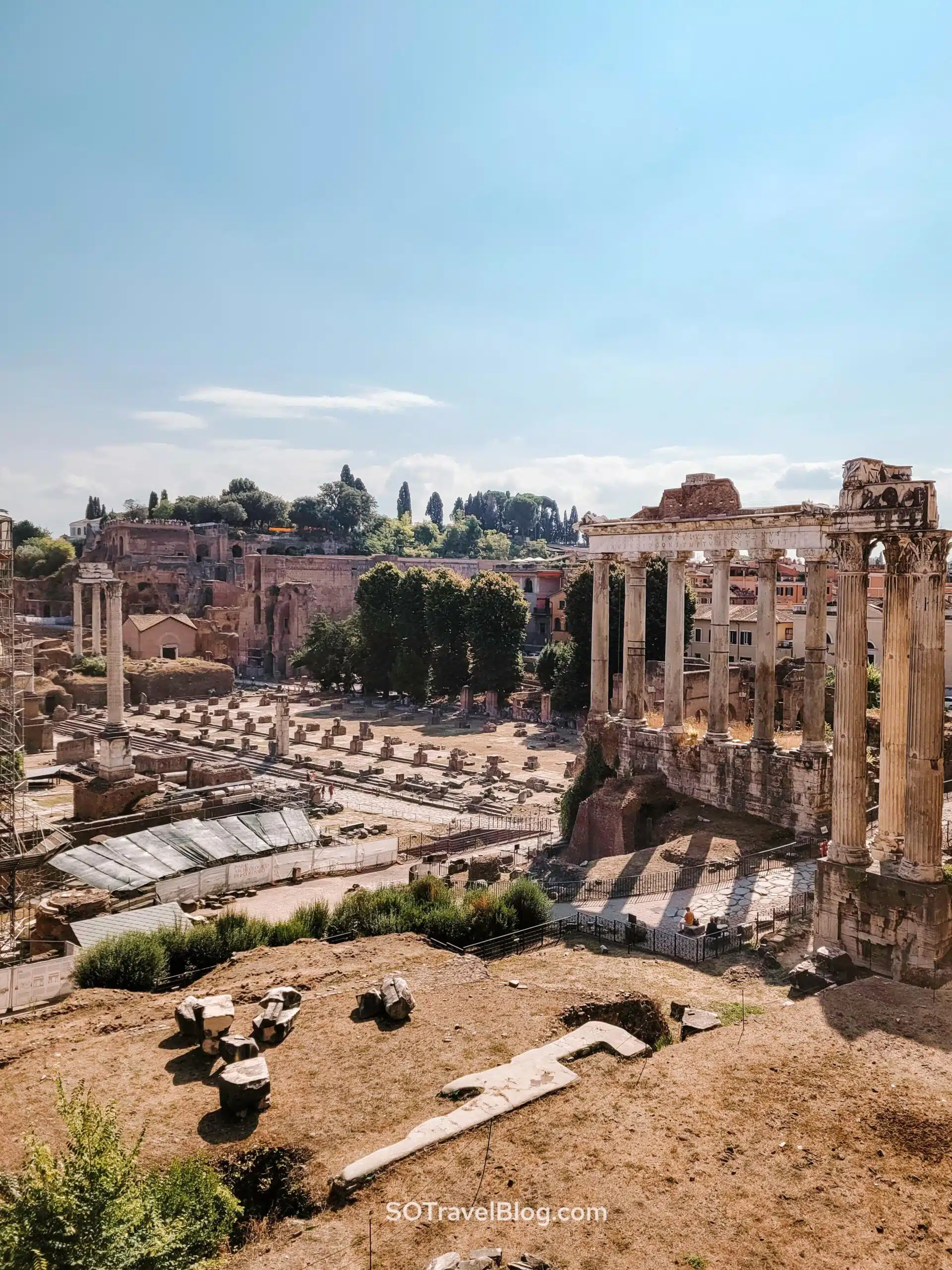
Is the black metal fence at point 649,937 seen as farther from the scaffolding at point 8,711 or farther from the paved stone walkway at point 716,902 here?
the scaffolding at point 8,711

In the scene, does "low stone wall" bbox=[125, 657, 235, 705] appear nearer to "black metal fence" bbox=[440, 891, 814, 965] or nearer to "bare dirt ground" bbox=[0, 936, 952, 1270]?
"black metal fence" bbox=[440, 891, 814, 965]

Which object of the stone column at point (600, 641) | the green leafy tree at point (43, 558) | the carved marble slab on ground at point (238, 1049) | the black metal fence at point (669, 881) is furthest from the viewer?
the green leafy tree at point (43, 558)

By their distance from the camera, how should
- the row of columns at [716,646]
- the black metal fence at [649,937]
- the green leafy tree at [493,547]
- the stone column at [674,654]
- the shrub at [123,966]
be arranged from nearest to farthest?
1. the shrub at [123,966]
2. the black metal fence at [649,937]
3. the row of columns at [716,646]
4. the stone column at [674,654]
5. the green leafy tree at [493,547]

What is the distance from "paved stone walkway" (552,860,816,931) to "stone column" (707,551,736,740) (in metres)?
4.40

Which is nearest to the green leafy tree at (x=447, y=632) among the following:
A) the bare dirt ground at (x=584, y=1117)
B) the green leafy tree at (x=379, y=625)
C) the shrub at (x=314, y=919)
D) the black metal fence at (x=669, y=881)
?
the green leafy tree at (x=379, y=625)

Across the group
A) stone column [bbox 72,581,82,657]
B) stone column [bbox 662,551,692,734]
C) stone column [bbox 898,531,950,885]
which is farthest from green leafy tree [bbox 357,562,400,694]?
stone column [bbox 898,531,950,885]

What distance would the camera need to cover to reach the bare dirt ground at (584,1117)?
22.9ft

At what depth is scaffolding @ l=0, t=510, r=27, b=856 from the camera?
2019 cm

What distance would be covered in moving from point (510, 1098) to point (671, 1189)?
1.82 m

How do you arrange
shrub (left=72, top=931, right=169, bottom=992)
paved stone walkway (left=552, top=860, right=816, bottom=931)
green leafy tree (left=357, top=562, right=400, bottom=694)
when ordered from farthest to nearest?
1. green leafy tree (left=357, top=562, right=400, bottom=694)
2. paved stone walkway (left=552, top=860, right=816, bottom=931)
3. shrub (left=72, top=931, right=169, bottom=992)

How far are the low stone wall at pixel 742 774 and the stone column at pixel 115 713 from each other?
16295 mm

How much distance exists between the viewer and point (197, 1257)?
262 inches

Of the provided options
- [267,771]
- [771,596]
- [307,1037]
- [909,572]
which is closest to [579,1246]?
[307,1037]

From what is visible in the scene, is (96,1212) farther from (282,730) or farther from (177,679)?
(177,679)
